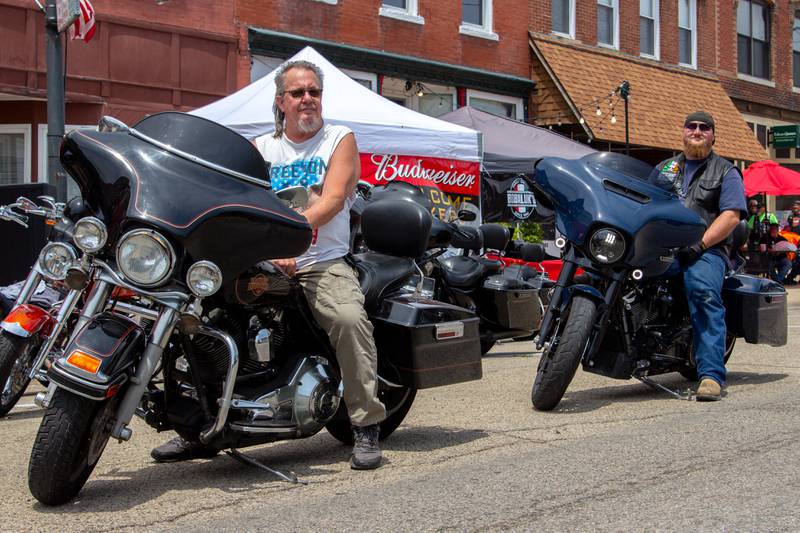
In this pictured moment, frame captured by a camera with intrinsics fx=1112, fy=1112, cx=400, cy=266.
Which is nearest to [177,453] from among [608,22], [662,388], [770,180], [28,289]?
[28,289]

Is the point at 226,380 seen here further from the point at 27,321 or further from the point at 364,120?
the point at 364,120

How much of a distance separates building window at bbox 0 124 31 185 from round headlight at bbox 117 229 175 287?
455 inches

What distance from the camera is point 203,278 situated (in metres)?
4.05

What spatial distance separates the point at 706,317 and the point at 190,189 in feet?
12.3

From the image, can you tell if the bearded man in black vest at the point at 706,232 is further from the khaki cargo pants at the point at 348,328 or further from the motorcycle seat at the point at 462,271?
the khaki cargo pants at the point at 348,328

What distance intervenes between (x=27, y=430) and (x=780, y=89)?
26.8 m

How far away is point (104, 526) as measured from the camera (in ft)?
12.8

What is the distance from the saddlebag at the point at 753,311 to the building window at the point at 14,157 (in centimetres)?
1045

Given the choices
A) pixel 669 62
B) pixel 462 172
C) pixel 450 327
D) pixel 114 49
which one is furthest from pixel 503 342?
pixel 669 62

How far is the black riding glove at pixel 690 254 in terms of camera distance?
6805 millimetres

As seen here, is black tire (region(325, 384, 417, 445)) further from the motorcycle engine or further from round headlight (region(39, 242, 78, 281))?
round headlight (region(39, 242, 78, 281))

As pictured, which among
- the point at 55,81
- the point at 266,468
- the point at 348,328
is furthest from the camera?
the point at 55,81

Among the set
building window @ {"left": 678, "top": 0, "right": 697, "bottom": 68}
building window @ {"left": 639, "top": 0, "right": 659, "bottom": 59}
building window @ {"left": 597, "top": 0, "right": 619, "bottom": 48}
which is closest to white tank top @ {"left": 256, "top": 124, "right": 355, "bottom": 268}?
building window @ {"left": 597, "top": 0, "right": 619, "bottom": 48}

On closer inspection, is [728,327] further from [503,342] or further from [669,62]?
[669,62]
